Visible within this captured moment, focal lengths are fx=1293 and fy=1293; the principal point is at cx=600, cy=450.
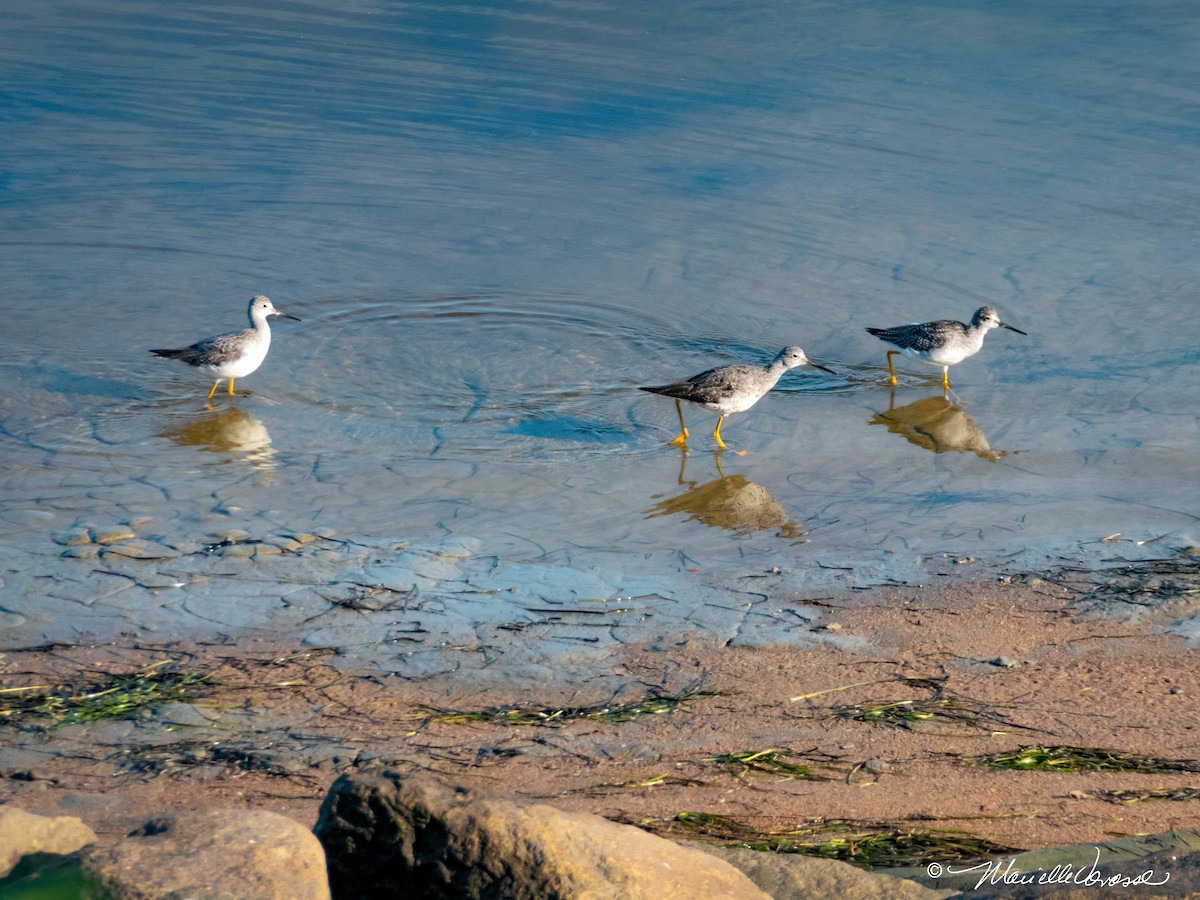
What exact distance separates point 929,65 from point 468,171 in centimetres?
A: 709

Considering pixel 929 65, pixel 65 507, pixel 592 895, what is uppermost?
pixel 929 65

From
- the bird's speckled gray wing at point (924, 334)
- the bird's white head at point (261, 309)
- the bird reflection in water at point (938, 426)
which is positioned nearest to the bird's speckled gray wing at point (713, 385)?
the bird reflection in water at point (938, 426)

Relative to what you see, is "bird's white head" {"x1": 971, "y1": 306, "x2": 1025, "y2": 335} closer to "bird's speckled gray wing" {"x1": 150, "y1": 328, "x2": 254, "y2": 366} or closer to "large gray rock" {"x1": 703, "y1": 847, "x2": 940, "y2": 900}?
"bird's speckled gray wing" {"x1": 150, "y1": 328, "x2": 254, "y2": 366}

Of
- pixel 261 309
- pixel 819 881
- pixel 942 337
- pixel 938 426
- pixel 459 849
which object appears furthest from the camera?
pixel 261 309

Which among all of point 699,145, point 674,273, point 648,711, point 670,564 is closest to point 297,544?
point 670,564

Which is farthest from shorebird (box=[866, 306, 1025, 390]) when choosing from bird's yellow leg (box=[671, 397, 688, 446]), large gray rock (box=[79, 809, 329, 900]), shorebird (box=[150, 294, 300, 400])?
large gray rock (box=[79, 809, 329, 900])

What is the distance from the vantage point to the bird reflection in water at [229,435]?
917cm

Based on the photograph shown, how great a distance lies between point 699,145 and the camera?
1554cm

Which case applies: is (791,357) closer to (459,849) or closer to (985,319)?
(985,319)

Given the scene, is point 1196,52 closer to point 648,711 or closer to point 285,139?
point 285,139

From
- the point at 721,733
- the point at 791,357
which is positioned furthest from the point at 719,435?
the point at 721,733

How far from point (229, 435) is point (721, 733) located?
5.23m

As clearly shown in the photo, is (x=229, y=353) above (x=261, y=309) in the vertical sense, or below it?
below

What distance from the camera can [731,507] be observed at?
8.48 meters
